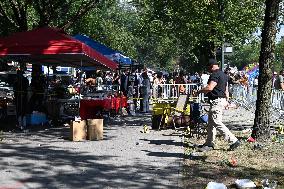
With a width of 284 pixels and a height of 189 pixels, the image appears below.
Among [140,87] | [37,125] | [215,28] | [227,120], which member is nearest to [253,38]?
[215,28]

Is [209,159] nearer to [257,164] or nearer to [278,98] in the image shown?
[257,164]

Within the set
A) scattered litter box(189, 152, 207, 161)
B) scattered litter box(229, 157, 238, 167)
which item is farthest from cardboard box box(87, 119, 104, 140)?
scattered litter box(229, 157, 238, 167)

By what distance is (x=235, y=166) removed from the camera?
29.9 feet

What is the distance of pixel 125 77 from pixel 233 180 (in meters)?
15.1

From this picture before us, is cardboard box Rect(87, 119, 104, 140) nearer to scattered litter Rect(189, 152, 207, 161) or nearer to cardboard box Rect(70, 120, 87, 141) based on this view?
cardboard box Rect(70, 120, 87, 141)

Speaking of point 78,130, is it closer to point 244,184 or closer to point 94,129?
point 94,129

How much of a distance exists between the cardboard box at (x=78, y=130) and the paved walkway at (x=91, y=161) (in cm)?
29

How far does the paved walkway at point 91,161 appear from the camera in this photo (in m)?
7.81

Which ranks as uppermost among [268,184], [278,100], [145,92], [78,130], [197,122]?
[145,92]

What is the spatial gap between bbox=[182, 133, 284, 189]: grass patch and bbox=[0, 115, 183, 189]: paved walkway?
0.25m

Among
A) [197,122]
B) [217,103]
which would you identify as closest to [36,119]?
[197,122]

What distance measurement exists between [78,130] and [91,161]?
2865 mm

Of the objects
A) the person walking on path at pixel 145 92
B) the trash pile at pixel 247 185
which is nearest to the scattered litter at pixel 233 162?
the trash pile at pixel 247 185

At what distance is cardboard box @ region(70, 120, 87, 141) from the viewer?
12.2m
